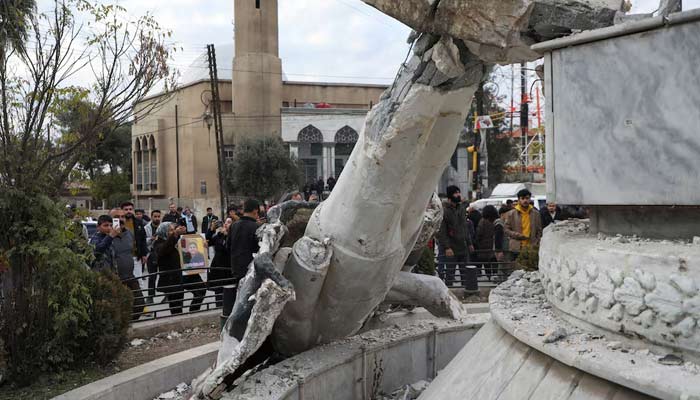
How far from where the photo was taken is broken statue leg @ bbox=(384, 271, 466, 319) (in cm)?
425

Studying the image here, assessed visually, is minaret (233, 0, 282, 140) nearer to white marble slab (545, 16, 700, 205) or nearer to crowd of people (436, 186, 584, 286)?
crowd of people (436, 186, 584, 286)

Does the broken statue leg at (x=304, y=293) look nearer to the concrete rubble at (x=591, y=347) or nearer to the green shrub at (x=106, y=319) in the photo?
the concrete rubble at (x=591, y=347)

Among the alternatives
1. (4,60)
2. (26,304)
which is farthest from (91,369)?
(4,60)

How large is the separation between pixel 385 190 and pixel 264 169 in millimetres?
32303

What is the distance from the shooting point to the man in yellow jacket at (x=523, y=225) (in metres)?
9.38

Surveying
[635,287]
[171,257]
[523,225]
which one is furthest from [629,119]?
[171,257]

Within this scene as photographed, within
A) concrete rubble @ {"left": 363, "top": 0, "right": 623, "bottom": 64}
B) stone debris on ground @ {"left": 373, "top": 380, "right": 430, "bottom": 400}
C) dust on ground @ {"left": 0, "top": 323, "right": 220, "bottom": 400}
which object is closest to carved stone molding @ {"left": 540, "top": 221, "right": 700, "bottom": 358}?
concrete rubble @ {"left": 363, "top": 0, "right": 623, "bottom": 64}

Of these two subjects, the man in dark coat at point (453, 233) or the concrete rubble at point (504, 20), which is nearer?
the concrete rubble at point (504, 20)

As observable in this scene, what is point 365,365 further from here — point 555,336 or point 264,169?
point 264,169

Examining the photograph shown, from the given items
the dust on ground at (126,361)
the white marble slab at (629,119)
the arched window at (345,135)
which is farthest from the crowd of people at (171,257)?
the arched window at (345,135)

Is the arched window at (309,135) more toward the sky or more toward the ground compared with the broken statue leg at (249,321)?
more toward the sky

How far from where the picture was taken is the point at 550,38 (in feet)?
8.68

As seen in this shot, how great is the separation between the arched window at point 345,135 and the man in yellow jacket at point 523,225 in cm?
2766

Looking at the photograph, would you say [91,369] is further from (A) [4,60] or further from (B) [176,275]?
(B) [176,275]
